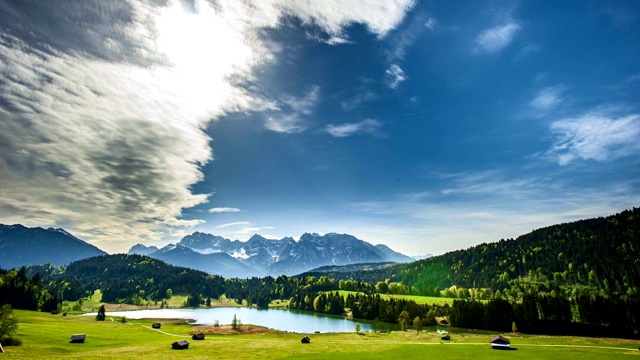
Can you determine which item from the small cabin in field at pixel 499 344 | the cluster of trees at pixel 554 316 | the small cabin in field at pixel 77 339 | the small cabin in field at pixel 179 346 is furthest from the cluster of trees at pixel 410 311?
the small cabin in field at pixel 77 339

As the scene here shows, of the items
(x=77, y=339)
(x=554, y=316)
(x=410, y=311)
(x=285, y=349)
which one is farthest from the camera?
(x=410, y=311)

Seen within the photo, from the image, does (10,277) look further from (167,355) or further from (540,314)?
(540,314)

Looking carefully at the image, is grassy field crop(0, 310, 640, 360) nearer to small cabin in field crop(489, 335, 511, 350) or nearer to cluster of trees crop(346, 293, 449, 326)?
small cabin in field crop(489, 335, 511, 350)

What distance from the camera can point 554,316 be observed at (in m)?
148

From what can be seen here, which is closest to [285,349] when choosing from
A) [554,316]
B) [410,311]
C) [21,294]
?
[410,311]

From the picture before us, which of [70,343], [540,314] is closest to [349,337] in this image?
[70,343]

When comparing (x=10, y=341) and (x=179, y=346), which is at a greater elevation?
(x=10, y=341)

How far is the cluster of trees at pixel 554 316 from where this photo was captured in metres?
130

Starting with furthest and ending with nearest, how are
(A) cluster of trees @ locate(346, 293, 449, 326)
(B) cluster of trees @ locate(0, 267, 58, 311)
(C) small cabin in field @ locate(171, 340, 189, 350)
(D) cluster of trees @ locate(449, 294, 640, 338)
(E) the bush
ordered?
(B) cluster of trees @ locate(0, 267, 58, 311) → (A) cluster of trees @ locate(346, 293, 449, 326) → (D) cluster of trees @ locate(449, 294, 640, 338) → (C) small cabin in field @ locate(171, 340, 189, 350) → (E) the bush

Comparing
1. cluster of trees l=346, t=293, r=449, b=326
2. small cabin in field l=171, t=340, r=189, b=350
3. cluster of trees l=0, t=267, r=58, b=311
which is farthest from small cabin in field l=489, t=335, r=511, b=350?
cluster of trees l=0, t=267, r=58, b=311

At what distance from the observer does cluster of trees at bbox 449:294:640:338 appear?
12975 centimetres

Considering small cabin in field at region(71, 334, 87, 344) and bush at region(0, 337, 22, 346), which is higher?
bush at region(0, 337, 22, 346)

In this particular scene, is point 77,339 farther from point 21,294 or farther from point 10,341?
point 21,294

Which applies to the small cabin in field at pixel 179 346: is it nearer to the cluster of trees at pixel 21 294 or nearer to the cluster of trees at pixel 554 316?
the cluster of trees at pixel 554 316
